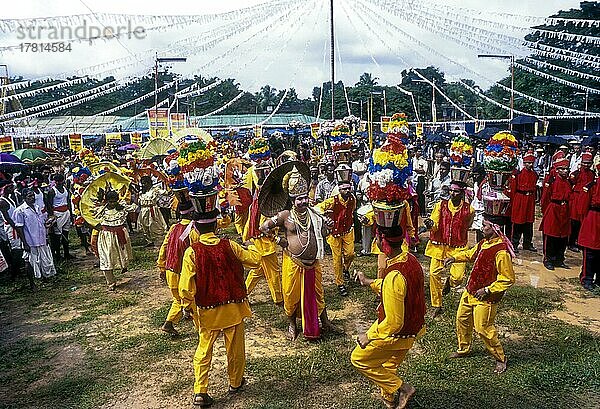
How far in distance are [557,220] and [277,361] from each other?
242 inches

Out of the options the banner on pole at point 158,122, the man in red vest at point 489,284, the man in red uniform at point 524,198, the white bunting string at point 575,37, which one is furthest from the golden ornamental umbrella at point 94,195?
the banner on pole at point 158,122

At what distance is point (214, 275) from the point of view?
4742 millimetres

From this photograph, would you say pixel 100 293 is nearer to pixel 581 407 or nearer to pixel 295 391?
pixel 295 391

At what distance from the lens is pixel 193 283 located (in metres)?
4.71

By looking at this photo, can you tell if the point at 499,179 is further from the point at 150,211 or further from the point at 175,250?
the point at 150,211

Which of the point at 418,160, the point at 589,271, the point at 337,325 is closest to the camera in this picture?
the point at 337,325

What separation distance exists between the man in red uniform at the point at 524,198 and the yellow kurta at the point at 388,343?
6.76 m

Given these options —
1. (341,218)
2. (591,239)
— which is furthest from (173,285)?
(591,239)

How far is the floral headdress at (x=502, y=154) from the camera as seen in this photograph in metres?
6.98

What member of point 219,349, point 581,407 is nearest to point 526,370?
point 581,407

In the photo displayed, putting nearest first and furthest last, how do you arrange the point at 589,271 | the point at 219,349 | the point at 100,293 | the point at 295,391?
the point at 295,391 → the point at 219,349 → the point at 589,271 → the point at 100,293

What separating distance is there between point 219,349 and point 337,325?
61.4 inches

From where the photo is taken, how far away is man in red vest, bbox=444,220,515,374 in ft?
16.5

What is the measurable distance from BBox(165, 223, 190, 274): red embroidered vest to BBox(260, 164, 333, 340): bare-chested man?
42.7 inches
